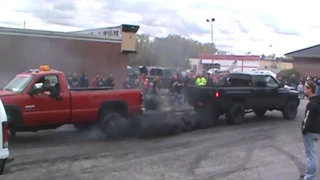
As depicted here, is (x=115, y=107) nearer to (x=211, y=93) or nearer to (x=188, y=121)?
(x=188, y=121)

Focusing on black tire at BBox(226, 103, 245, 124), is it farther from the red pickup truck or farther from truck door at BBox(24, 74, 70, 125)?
truck door at BBox(24, 74, 70, 125)

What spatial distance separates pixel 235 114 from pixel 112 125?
16.4ft

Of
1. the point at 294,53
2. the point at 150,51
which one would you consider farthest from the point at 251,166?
the point at 294,53

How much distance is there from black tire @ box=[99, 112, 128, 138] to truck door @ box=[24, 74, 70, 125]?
1.13 m

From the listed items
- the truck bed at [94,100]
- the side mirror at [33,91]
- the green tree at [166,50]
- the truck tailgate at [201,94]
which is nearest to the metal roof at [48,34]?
the green tree at [166,50]

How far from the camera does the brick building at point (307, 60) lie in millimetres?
49031

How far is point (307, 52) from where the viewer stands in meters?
50.4

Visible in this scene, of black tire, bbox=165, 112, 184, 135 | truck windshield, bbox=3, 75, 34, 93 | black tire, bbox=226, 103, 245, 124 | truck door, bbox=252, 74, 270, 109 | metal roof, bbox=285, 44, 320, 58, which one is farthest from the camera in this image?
metal roof, bbox=285, 44, 320, 58

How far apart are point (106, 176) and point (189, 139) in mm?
4692

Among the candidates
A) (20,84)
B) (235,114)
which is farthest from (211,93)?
(20,84)

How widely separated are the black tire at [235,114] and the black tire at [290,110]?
8.32 feet

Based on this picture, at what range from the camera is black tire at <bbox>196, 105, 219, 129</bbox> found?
14422 mm

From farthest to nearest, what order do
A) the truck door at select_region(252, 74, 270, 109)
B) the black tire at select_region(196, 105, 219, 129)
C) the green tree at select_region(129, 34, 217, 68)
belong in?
the green tree at select_region(129, 34, 217, 68) → the truck door at select_region(252, 74, 270, 109) → the black tire at select_region(196, 105, 219, 129)

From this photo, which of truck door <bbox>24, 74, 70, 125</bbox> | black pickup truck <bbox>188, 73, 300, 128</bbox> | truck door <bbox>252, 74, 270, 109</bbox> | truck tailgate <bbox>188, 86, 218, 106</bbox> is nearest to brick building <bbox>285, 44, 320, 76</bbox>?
black pickup truck <bbox>188, 73, 300, 128</bbox>
